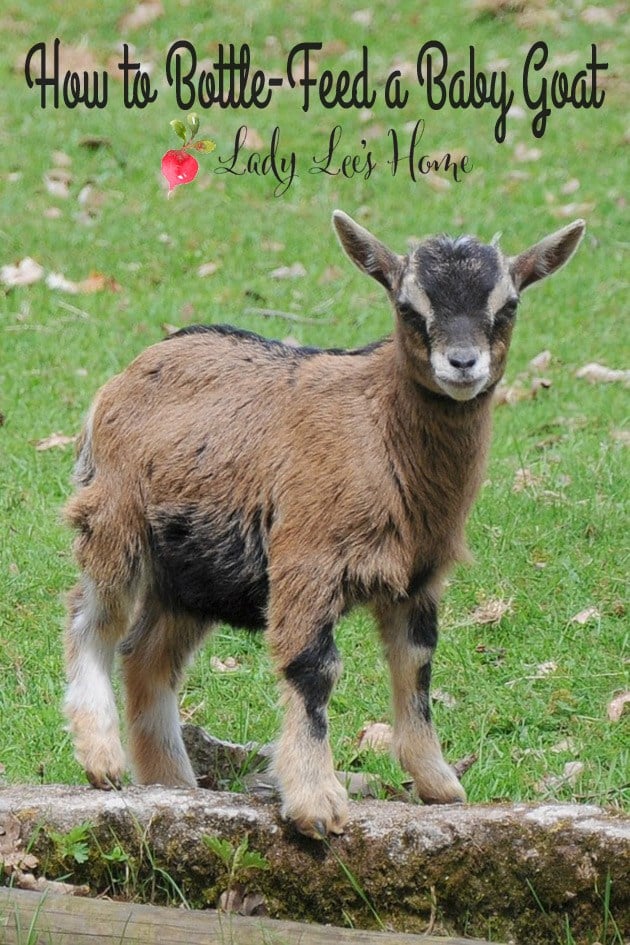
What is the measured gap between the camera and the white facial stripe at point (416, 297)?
14.6 feet

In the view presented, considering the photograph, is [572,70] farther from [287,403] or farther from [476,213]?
[287,403]

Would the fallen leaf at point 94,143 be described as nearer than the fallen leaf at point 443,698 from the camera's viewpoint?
No

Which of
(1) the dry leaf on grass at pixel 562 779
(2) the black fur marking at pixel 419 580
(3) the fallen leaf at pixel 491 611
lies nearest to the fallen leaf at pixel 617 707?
(1) the dry leaf on grass at pixel 562 779

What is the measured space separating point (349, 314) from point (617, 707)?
5.01m

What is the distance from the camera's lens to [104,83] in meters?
13.9

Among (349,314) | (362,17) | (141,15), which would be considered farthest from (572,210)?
(141,15)

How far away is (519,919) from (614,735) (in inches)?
62.6

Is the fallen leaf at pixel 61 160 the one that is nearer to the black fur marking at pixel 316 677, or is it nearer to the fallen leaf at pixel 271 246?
the fallen leaf at pixel 271 246

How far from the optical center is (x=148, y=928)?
Result: 3750 mm

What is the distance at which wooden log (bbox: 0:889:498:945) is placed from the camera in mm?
3732

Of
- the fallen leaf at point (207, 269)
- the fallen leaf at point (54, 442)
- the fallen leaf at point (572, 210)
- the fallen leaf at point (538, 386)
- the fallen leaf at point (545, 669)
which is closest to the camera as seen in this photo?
the fallen leaf at point (545, 669)

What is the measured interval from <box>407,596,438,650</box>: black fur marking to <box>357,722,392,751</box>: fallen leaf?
2.44 ft

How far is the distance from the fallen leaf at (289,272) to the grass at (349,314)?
0.21ft

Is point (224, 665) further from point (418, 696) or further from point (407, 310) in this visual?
point (407, 310)
